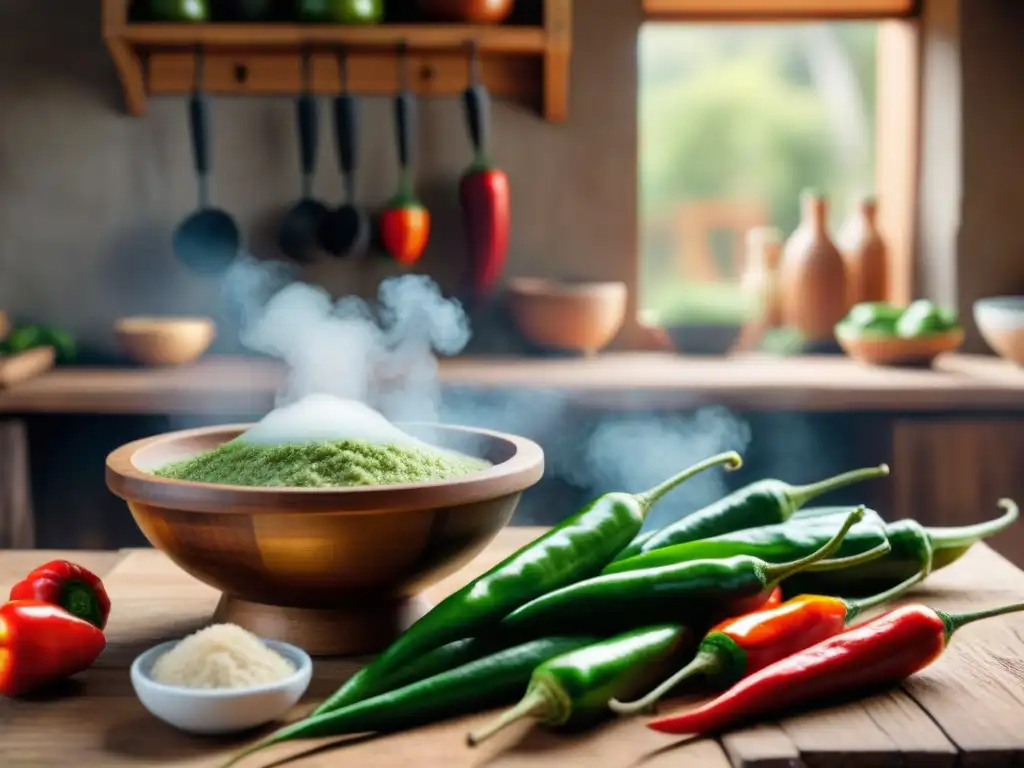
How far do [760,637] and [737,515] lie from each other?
220mm

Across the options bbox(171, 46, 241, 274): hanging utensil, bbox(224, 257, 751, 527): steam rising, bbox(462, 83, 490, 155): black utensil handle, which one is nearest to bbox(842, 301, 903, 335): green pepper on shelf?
bbox(224, 257, 751, 527): steam rising

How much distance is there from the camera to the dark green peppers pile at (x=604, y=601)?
832mm

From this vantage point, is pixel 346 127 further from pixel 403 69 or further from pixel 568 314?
pixel 568 314

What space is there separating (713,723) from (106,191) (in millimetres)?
2518

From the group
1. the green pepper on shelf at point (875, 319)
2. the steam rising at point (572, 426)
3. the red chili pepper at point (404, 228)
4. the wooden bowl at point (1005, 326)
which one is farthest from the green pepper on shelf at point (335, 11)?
the wooden bowl at point (1005, 326)

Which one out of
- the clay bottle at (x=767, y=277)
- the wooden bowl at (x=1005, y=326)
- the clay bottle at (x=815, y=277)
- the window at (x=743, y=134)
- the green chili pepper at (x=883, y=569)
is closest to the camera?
the green chili pepper at (x=883, y=569)

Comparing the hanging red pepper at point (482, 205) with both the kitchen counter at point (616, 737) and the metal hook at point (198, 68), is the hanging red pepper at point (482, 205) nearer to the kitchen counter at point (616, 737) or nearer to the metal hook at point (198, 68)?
the metal hook at point (198, 68)

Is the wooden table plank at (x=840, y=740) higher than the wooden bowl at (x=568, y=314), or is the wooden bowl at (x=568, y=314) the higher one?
the wooden bowl at (x=568, y=314)

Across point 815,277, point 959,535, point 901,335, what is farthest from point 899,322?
point 959,535

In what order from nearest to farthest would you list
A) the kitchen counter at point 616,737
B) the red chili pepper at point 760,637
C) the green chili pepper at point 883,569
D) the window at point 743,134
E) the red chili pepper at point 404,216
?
the kitchen counter at point 616,737 → the red chili pepper at point 760,637 → the green chili pepper at point 883,569 → the red chili pepper at point 404,216 → the window at point 743,134

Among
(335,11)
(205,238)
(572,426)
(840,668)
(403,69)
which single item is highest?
(335,11)

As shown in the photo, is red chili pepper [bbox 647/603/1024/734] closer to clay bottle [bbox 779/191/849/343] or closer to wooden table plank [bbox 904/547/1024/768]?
wooden table plank [bbox 904/547/1024/768]

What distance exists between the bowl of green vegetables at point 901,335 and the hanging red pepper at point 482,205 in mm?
841

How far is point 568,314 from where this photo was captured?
9.12 feet
